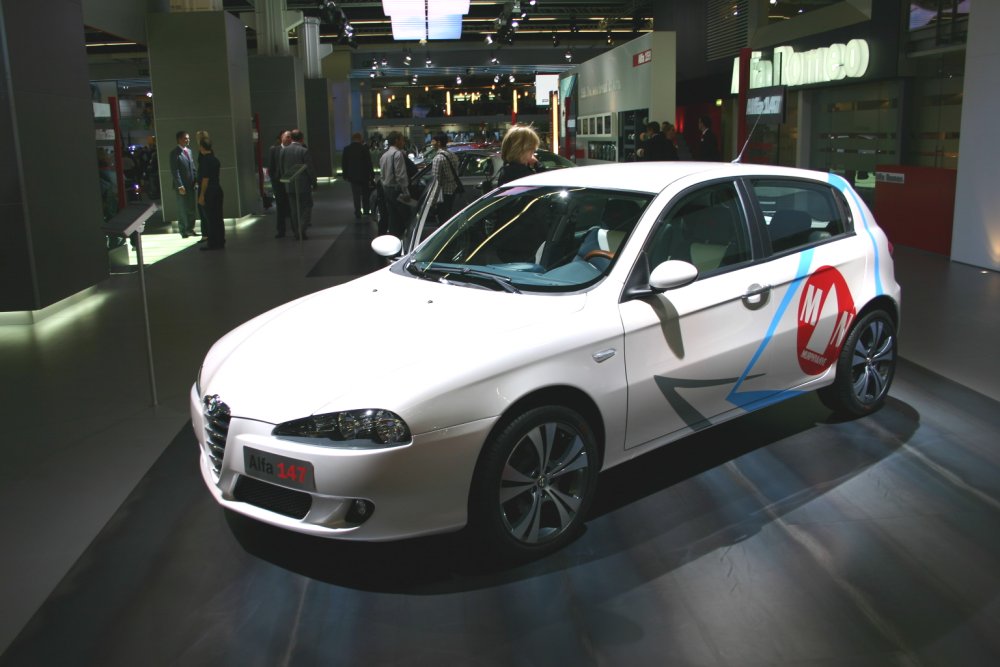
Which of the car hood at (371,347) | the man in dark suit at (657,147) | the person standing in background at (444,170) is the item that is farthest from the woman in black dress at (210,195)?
the car hood at (371,347)

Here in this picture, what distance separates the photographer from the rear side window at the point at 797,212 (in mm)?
4438

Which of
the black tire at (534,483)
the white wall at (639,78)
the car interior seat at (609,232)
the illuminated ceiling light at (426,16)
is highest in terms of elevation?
the illuminated ceiling light at (426,16)

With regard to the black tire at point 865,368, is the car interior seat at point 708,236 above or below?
above

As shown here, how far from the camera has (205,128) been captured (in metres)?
16.2

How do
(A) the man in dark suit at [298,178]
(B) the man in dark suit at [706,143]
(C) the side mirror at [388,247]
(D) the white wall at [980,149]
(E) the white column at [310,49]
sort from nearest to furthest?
(C) the side mirror at [388,247]
(D) the white wall at [980,149]
(B) the man in dark suit at [706,143]
(A) the man in dark suit at [298,178]
(E) the white column at [310,49]

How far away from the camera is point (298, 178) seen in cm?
1434

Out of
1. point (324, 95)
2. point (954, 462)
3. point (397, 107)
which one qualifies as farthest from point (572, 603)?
point (397, 107)

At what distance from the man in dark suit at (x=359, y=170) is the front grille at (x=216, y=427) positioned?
1294cm

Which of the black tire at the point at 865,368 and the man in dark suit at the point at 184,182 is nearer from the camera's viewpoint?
the black tire at the point at 865,368

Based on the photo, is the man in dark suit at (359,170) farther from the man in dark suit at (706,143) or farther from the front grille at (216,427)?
the front grille at (216,427)

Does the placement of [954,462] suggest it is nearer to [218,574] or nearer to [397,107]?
[218,574]

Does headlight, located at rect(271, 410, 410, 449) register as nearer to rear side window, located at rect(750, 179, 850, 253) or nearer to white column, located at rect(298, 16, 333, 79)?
rear side window, located at rect(750, 179, 850, 253)

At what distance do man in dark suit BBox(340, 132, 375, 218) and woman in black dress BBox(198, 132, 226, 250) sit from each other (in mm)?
3183

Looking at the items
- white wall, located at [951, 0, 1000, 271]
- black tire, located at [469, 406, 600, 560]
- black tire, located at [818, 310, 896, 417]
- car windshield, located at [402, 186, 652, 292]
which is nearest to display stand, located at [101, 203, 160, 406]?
car windshield, located at [402, 186, 652, 292]
